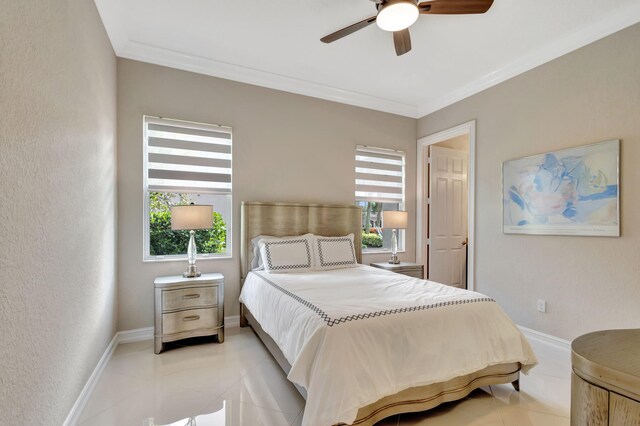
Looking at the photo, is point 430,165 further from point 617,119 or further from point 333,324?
point 333,324

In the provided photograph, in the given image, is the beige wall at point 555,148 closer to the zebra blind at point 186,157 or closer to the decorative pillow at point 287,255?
the decorative pillow at point 287,255

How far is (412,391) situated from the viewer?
181cm

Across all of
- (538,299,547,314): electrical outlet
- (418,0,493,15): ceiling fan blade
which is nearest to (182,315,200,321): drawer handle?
(418,0,493,15): ceiling fan blade

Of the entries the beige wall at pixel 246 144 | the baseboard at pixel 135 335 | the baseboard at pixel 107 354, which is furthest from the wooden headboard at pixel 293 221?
the baseboard at pixel 135 335

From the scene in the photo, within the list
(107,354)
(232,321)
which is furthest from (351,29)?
(107,354)

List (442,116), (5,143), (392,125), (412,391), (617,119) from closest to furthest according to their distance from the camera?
(5,143)
(412,391)
(617,119)
(442,116)
(392,125)

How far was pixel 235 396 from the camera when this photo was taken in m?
2.14

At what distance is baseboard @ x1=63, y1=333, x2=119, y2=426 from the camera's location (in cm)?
182

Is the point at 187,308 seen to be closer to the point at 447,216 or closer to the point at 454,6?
the point at 454,6

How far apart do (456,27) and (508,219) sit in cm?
203

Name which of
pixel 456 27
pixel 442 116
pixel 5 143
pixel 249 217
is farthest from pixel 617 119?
pixel 5 143

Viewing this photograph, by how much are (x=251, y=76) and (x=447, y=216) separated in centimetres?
341

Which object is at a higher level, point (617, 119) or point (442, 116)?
point (442, 116)

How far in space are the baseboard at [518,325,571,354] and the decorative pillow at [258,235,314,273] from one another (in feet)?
7.65
